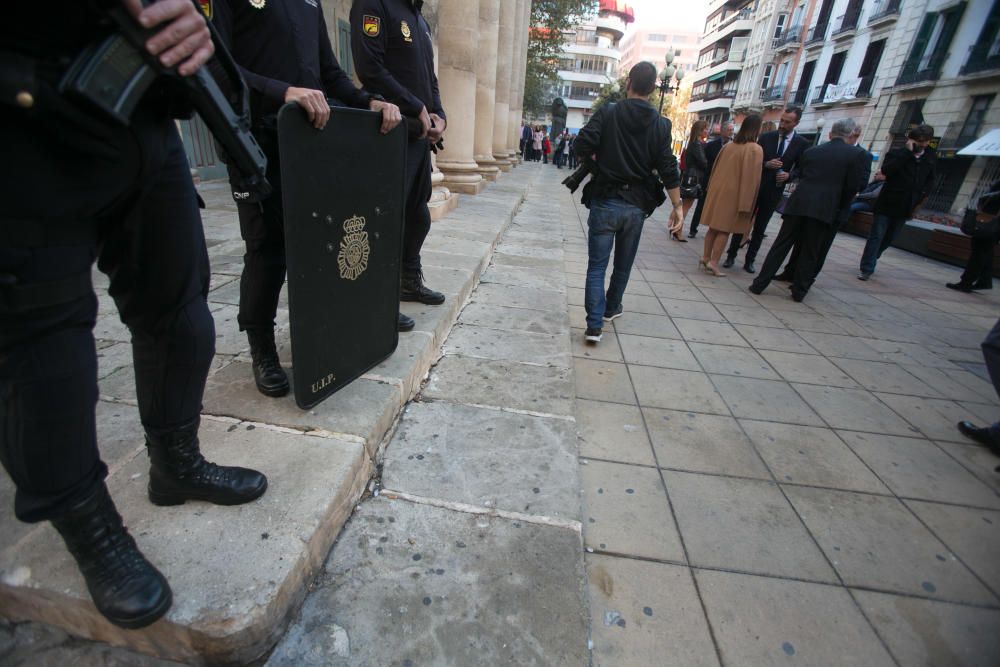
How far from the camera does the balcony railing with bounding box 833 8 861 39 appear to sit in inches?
961

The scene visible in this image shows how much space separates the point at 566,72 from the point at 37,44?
80541mm

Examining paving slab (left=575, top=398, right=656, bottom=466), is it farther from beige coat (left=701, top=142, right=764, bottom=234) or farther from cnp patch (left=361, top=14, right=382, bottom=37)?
beige coat (left=701, top=142, right=764, bottom=234)

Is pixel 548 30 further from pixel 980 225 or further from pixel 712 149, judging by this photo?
pixel 980 225

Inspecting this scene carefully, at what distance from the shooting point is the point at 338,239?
70.7 inches

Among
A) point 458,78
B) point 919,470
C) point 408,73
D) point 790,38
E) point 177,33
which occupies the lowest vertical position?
point 919,470

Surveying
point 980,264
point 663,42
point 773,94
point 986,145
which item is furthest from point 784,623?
point 663,42

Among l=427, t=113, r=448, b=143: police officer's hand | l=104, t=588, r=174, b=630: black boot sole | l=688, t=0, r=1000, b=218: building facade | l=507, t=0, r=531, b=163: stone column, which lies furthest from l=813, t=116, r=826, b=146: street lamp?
l=104, t=588, r=174, b=630: black boot sole

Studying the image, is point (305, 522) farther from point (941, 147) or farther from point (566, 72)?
point (566, 72)

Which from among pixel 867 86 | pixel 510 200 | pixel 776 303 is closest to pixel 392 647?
pixel 776 303

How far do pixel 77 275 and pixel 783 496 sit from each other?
267 cm

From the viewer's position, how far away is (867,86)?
22.8m

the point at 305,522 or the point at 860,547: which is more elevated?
the point at 305,522

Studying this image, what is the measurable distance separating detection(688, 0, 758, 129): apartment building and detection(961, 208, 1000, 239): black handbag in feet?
137

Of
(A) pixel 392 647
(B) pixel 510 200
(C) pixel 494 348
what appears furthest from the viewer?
(B) pixel 510 200
